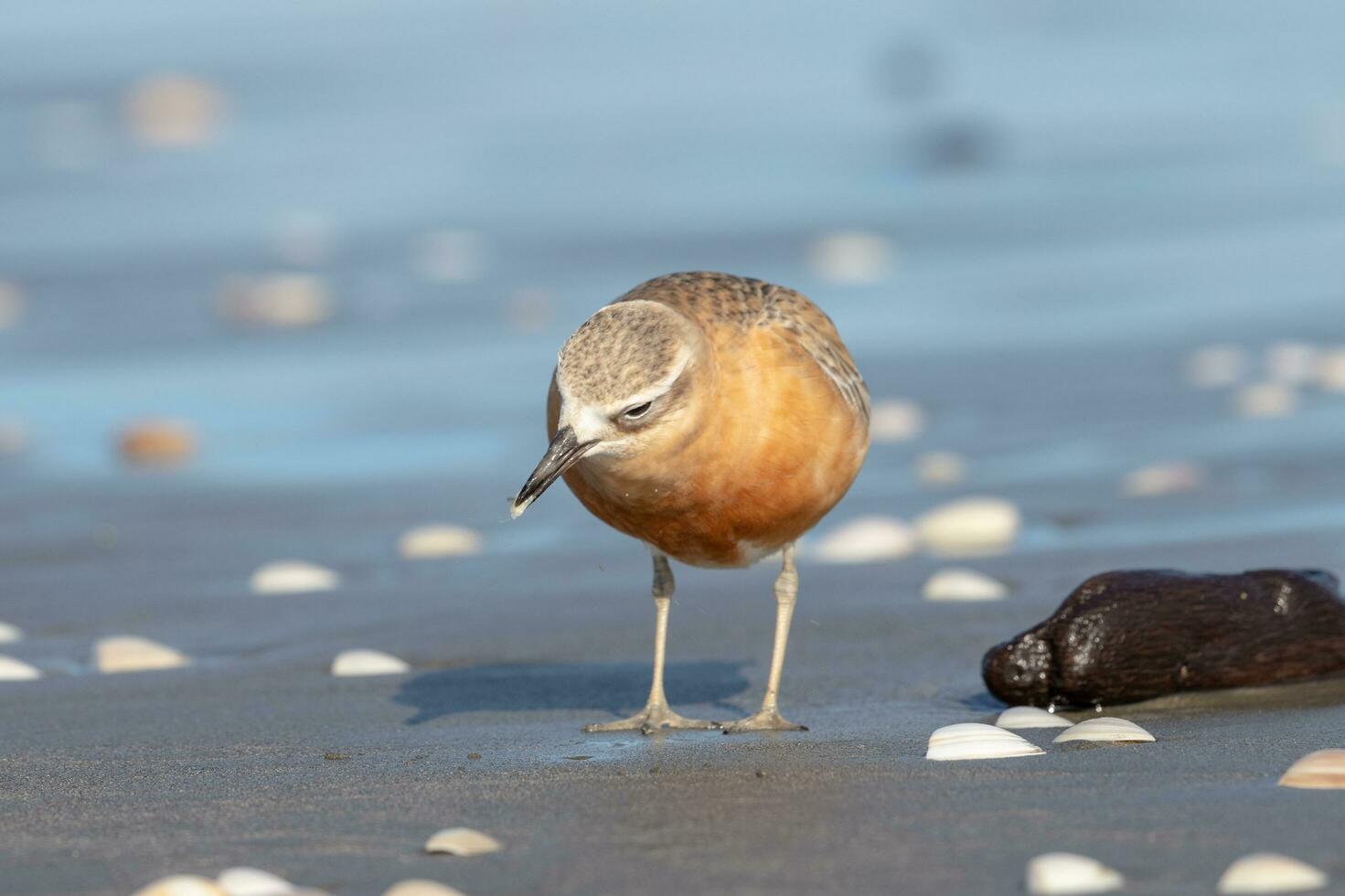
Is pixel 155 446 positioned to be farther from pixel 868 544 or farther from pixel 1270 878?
pixel 1270 878

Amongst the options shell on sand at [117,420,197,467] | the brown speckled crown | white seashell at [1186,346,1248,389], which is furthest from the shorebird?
white seashell at [1186,346,1248,389]

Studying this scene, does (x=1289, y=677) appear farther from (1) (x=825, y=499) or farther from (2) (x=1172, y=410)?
(2) (x=1172, y=410)

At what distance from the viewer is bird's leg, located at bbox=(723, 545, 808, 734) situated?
552 centimetres

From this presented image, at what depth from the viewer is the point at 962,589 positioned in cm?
695

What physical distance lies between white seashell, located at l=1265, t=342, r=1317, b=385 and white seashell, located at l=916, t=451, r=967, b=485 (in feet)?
6.35

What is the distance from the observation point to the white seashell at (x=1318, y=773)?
14.1ft

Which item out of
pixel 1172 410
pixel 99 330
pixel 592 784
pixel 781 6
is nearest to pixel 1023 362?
pixel 1172 410

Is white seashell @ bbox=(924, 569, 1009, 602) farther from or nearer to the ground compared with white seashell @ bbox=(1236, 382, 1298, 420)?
nearer to the ground

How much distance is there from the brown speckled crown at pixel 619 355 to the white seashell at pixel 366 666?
1556mm

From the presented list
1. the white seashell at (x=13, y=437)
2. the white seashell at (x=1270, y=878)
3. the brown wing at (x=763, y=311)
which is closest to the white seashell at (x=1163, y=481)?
the brown wing at (x=763, y=311)

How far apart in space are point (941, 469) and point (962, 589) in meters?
2.13

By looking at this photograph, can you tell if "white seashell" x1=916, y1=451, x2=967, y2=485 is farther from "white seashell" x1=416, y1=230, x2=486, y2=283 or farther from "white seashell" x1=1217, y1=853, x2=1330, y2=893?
"white seashell" x1=1217, y1=853, x2=1330, y2=893

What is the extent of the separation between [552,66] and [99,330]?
25.6ft

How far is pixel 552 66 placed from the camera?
63.3ft
